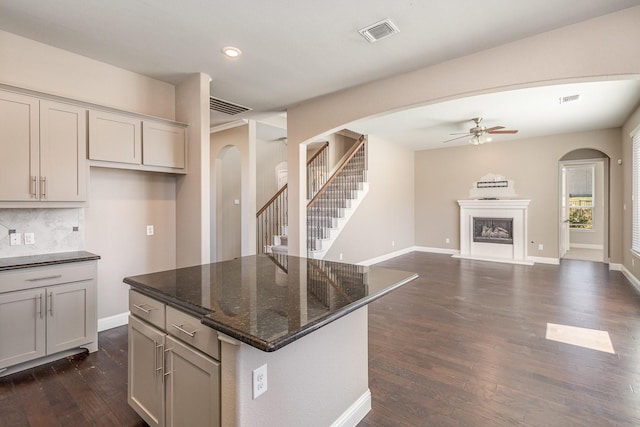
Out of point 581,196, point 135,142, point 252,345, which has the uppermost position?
point 135,142

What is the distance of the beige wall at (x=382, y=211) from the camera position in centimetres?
658

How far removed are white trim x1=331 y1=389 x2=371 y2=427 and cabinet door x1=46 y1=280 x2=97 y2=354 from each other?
2.55 meters

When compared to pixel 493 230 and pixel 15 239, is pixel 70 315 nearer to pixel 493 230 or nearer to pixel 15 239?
pixel 15 239

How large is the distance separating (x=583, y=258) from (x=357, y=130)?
259 inches

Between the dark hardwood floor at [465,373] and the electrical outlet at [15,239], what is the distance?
1.17m

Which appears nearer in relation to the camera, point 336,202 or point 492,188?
point 336,202

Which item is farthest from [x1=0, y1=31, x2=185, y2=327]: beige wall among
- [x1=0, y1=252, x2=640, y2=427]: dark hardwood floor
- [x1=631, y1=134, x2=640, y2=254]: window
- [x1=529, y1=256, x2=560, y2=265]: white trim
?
[x1=529, y1=256, x2=560, y2=265]: white trim

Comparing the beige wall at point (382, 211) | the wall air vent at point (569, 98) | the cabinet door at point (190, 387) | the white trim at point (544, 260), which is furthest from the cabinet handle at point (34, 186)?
the white trim at point (544, 260)

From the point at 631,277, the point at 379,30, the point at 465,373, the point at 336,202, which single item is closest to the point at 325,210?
the point at 336,202

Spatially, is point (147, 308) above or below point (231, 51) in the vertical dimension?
below

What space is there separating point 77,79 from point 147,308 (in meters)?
2.89

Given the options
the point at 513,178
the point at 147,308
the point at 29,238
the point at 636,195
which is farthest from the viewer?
the point at 513,178

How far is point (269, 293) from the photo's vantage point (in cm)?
166

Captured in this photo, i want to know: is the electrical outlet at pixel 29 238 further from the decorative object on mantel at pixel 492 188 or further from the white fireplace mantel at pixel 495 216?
the decorative object on mantel at pixel 492 188
